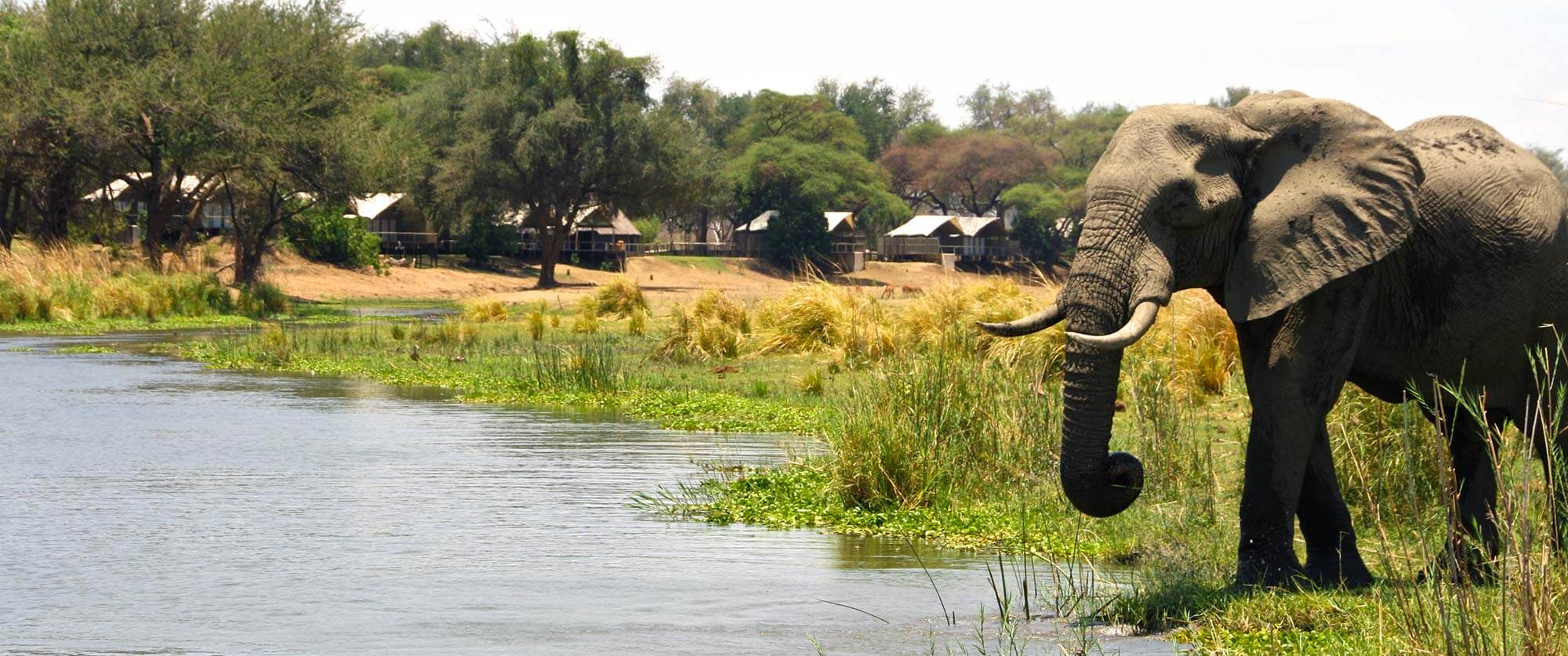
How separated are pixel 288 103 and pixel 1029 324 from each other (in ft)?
141

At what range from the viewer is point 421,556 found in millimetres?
10258

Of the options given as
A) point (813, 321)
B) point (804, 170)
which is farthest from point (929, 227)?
point (813, 321)

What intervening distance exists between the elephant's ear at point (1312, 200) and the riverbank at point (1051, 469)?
2.62 ft

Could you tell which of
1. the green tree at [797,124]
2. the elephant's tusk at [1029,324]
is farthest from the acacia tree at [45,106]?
the green tree at [797,124]

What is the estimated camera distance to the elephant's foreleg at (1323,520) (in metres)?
8.45

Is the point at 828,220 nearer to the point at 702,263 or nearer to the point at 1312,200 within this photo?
the point at 702,263

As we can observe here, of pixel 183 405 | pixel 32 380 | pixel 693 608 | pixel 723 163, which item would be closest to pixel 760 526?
pixel 693 608

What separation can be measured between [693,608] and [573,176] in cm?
5730

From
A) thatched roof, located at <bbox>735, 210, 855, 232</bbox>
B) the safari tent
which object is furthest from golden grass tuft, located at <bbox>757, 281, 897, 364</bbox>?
thatched roof, located at <bbox>735, 210, 855, 232</bbox>

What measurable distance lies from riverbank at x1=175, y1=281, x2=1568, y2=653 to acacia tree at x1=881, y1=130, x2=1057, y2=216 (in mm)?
77846

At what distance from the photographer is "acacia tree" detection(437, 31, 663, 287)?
2502 inches

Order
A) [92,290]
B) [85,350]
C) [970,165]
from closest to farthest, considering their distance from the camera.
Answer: [85,350]
[92,290]
[970,165]

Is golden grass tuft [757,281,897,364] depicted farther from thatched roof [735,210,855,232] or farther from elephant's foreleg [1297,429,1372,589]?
thatched roof [735,210,855,232]

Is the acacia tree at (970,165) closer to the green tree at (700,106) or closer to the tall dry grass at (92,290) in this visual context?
the green tree at (700,106)
